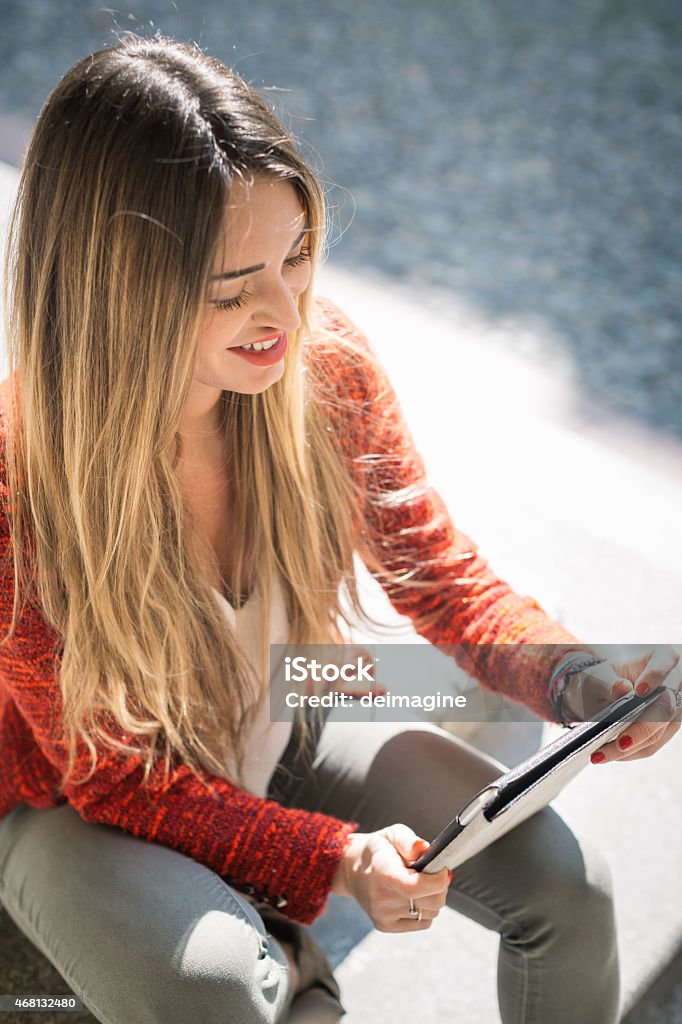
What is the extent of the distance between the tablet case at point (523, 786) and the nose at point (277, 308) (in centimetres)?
32

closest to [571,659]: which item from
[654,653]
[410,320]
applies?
[654,653]

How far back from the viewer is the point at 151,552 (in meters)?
0.80

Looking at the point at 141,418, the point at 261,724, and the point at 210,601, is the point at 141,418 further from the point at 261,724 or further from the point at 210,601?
the point at 261,724

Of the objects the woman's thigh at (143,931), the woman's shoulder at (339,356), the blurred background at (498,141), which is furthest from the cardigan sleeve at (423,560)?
the blurred background at (498,141)

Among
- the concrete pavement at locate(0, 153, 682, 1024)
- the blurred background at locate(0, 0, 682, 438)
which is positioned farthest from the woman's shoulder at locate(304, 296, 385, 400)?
the blurred background at locate(0, 0, 682, 438)

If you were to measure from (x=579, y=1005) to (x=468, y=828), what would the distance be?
0.91 feet

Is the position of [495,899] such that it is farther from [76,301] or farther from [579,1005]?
[76,301]

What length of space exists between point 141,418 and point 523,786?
13.2 inches

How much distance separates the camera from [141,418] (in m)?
0.73

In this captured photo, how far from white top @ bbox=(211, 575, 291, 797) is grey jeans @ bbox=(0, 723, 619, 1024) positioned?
0.09ft

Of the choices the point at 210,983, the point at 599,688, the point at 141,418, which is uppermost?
the point at 141,418

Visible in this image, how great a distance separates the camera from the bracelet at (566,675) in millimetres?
847

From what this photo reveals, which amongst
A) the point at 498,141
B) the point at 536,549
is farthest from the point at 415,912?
the point at 498,141

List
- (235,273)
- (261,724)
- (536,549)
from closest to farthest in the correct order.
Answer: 1. (235,273)
2. (261,724)
3. (536,549)
